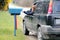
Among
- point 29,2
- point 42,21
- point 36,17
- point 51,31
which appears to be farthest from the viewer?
point 29,2

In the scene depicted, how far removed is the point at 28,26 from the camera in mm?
12766

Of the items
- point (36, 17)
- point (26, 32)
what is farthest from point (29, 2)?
point (36, 17)

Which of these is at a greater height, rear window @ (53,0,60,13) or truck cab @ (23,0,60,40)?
rear window @ (53,0,60,13)

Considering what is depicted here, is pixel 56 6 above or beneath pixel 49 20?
above

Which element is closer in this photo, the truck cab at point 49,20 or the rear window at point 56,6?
the truck cab at point 49,20

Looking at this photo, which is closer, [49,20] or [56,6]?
[49,20]

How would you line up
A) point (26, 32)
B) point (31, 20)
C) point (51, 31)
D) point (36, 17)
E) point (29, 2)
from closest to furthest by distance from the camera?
point (51, 31), point (36, 17), point (31, 20), point (26, 32), point (29, 2)

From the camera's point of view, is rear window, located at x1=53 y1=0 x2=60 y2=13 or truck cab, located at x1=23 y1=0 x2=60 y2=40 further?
rear window, located at x1=53 y1=0 x2=60 y2=13

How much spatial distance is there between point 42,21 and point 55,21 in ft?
2.36

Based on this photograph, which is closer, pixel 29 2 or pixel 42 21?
pixel 42 21

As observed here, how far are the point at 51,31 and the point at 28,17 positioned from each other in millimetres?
3618

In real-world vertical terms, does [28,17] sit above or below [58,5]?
below

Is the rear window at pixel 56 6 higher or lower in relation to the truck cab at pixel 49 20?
higher

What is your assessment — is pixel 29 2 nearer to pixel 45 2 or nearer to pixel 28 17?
pixel 28 17
